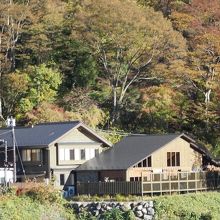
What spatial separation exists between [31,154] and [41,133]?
1.59 m

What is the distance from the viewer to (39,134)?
165 feet

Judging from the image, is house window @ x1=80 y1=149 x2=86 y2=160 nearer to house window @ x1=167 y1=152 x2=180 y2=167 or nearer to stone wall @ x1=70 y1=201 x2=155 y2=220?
house window @ x1=167 y1=152 x2=180 y2=167

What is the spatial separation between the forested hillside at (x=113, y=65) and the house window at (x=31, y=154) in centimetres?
1046

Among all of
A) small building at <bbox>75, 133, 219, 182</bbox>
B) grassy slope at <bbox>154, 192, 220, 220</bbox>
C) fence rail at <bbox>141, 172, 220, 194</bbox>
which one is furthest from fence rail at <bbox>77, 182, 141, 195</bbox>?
grassy slope at <bbox>154, 192, 220, 220</bbox>

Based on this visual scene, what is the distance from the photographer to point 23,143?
1962 inches

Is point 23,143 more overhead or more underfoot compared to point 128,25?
more underfoot

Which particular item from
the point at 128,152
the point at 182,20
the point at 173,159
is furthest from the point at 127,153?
the point at 182,20

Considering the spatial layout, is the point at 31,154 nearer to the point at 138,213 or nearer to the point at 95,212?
the point at 95,212

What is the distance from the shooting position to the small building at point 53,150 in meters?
49.1

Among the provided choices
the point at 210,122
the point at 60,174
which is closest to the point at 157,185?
the point at 60,174

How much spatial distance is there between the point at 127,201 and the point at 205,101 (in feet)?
73.0

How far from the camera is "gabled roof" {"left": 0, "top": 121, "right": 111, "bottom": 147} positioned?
161ft

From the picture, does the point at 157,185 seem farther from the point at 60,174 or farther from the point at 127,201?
the point at 60,174

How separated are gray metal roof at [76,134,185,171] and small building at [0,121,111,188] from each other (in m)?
1.44
